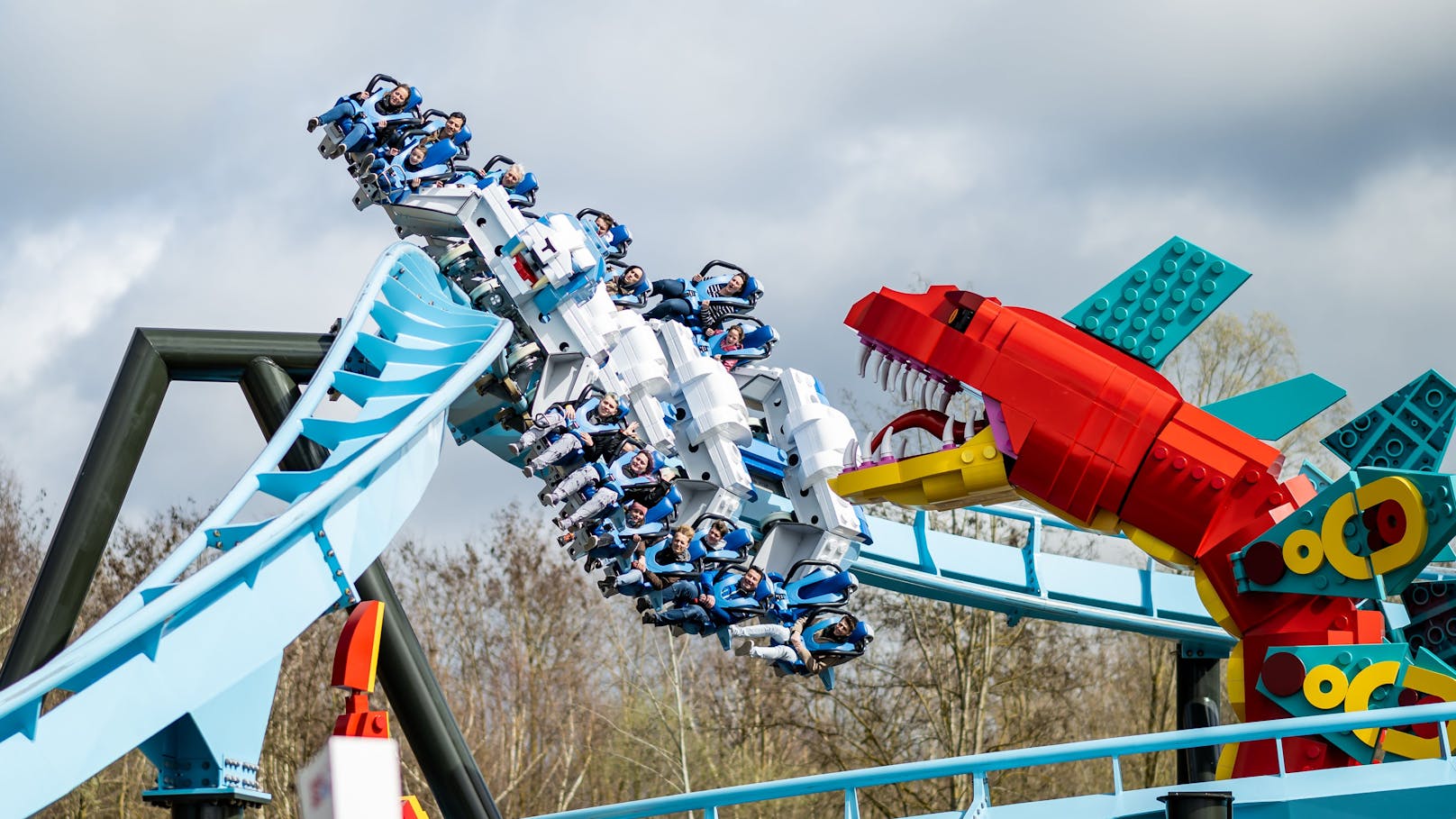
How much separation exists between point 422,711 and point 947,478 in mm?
2747

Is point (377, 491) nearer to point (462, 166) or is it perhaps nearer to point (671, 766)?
point (462, 166)

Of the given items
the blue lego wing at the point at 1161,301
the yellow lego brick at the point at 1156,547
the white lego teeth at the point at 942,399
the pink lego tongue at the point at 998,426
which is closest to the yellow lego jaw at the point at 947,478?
the pink lego tongue at the point at 998,426

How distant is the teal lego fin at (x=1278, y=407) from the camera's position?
7.45 m

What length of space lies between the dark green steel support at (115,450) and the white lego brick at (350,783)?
14.7 feet

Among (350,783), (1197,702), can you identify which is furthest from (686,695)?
(350,783)

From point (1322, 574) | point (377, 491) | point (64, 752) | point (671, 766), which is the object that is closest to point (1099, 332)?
point (1322, 574)

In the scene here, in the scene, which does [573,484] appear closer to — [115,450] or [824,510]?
[824,510]

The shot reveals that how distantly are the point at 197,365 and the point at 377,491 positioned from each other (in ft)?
6.65

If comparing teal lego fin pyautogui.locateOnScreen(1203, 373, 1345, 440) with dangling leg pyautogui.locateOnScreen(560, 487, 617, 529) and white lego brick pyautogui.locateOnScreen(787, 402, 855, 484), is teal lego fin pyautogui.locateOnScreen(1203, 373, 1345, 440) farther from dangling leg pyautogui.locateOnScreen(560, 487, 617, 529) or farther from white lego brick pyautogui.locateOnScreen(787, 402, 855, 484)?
dangling leg pyautogui.locateOnScreen(560, 487, 617, 529)

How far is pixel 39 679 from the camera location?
4.56 m

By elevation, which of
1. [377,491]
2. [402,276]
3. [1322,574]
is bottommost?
[1322,574]

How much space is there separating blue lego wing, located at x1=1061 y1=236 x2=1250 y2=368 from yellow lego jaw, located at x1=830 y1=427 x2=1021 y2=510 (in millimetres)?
780

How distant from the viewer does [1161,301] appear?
7.52 meters

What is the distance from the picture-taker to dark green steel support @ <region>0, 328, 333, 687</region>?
671 cm
